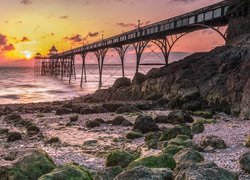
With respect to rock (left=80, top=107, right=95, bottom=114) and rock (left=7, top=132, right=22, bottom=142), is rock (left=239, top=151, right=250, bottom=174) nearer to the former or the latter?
rock (left=7, top=132, right=22, bottom=142)

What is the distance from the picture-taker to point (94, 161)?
12258mm

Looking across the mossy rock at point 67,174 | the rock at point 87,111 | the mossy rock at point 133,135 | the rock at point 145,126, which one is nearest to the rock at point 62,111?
the rock at point 87,111

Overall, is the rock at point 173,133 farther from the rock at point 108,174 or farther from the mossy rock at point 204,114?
the mossy rock at point 204,114

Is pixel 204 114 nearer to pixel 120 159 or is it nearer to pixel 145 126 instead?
pixel 145 126

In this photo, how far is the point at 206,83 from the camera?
25.2m

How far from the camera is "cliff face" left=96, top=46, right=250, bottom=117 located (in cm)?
2184

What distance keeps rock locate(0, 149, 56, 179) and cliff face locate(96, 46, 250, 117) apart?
1340 cm

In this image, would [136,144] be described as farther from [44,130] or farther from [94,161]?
[44,130]

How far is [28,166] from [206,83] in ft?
60.9

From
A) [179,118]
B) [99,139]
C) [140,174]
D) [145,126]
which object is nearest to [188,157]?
[140,174]

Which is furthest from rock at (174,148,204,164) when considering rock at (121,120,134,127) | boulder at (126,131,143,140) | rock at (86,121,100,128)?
rock at (86,121,100,128)

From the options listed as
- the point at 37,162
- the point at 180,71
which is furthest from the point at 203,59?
the point at 37,162

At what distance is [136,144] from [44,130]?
22.6 ft

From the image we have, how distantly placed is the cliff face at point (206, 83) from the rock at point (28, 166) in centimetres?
1340
